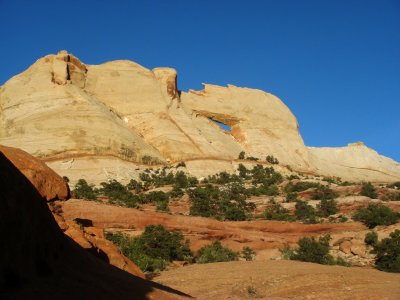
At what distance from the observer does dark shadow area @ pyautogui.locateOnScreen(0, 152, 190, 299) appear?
658cm

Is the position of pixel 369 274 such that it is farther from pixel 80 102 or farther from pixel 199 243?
pixel 80 102

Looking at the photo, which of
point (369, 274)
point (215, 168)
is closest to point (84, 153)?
point (215, 168)

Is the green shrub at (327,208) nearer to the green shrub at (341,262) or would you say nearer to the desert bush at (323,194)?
the desert bush at (323,194)

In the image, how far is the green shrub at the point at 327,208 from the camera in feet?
108

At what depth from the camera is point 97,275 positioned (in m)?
9.03

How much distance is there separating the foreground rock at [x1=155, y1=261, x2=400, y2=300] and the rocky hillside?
29553 mm

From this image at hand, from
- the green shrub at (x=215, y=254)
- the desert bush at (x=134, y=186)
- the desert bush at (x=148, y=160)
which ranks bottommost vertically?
the green shrub at (x=215, y=254)

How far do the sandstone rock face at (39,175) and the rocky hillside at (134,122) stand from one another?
32.3m

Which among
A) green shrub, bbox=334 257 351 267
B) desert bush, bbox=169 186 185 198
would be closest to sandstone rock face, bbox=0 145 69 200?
green shrub, bbox=334 257 351 267

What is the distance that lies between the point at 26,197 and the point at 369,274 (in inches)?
461

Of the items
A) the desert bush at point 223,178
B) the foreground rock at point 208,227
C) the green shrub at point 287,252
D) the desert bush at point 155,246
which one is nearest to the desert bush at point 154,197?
the foreground rock at point 208,227

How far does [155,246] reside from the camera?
875 inches

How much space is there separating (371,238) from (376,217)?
13.4ft

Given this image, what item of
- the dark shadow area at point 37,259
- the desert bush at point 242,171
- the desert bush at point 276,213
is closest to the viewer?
the dark shadow area at point 37,259
